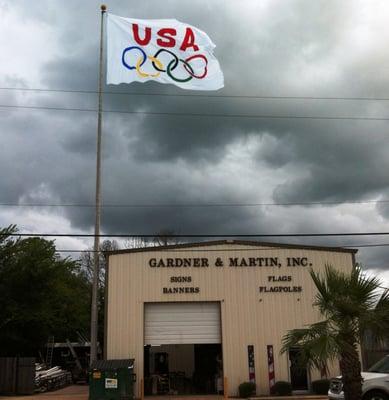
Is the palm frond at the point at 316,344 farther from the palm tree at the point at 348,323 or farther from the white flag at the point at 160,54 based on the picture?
the white flag at the point at 160,54

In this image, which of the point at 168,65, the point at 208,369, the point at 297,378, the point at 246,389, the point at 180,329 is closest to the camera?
the point at 168,65

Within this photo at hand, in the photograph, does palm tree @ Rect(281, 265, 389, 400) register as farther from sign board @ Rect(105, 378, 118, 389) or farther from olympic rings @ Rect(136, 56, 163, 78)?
sign board @ Rect(105, 378, 118, 389)

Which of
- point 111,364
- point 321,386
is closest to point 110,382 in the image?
point 111,364

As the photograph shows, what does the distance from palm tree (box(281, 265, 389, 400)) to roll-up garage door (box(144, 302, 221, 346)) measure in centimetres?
1420

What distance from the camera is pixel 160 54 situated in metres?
19.8

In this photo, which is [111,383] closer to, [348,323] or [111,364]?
[111,364]

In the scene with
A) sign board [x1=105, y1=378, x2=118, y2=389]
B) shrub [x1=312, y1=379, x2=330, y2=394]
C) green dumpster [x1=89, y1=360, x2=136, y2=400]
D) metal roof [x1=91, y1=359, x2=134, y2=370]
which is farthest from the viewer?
shrub [x1=312, y1=379, x2=330, y2=394]

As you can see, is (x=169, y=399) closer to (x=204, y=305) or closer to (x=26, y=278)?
(x=204, y=305)

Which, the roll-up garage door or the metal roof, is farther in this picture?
the roll-up garage door

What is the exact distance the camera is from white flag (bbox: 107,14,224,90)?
63.8 feet

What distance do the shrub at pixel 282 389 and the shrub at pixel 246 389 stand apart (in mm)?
1006

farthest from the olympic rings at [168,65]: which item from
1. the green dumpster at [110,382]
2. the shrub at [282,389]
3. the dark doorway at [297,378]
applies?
the shrub at [282,389]

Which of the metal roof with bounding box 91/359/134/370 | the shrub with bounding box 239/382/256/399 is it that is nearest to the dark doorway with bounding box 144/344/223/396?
the shrub with bounding box 239/382/256/399

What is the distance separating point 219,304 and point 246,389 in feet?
13.8
